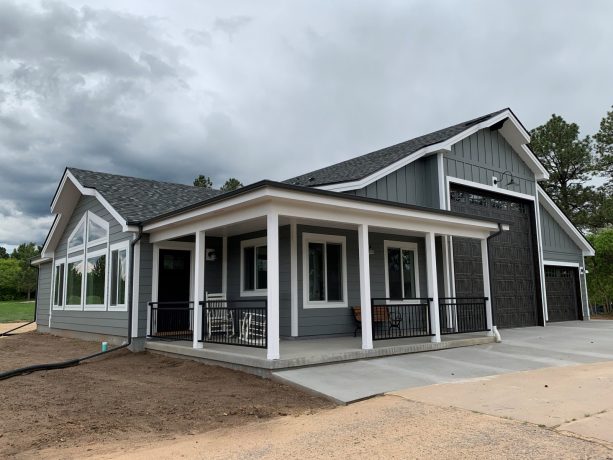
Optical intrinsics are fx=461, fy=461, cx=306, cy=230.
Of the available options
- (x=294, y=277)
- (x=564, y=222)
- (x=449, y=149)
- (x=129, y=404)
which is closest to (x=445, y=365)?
(x=294, y=277)

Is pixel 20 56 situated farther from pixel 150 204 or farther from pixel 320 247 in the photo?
pixel 320 247

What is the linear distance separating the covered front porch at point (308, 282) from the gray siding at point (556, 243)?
19.8 feet

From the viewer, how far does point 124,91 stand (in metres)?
15.6

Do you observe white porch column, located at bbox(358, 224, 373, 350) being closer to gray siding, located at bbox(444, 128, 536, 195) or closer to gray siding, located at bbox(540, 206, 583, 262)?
gray siding, located at bbox(444, 128, 536, 195)

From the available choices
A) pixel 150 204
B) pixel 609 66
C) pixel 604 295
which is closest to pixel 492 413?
pixel 150 204

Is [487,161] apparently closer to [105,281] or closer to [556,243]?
[556,243]

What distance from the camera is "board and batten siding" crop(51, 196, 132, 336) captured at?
1085 centimetres

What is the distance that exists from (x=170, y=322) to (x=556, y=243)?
44.7 feet

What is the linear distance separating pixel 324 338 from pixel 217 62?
9673 millimetres

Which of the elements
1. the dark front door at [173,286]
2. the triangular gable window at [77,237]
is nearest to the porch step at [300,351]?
the dark front door at [173,286]

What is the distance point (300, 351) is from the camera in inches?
307

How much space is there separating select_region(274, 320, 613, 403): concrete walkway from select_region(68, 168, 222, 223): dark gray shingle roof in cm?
594

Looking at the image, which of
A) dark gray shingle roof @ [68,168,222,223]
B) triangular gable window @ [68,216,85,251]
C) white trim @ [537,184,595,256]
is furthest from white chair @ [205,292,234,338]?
white trim @ [537,184,595,256]

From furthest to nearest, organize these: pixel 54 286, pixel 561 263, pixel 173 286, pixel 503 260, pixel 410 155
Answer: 1. pixel 561 263
2. pixel 54 286
3. pixel 503 260
4. pixel 410 155
5. pixel 173 286
